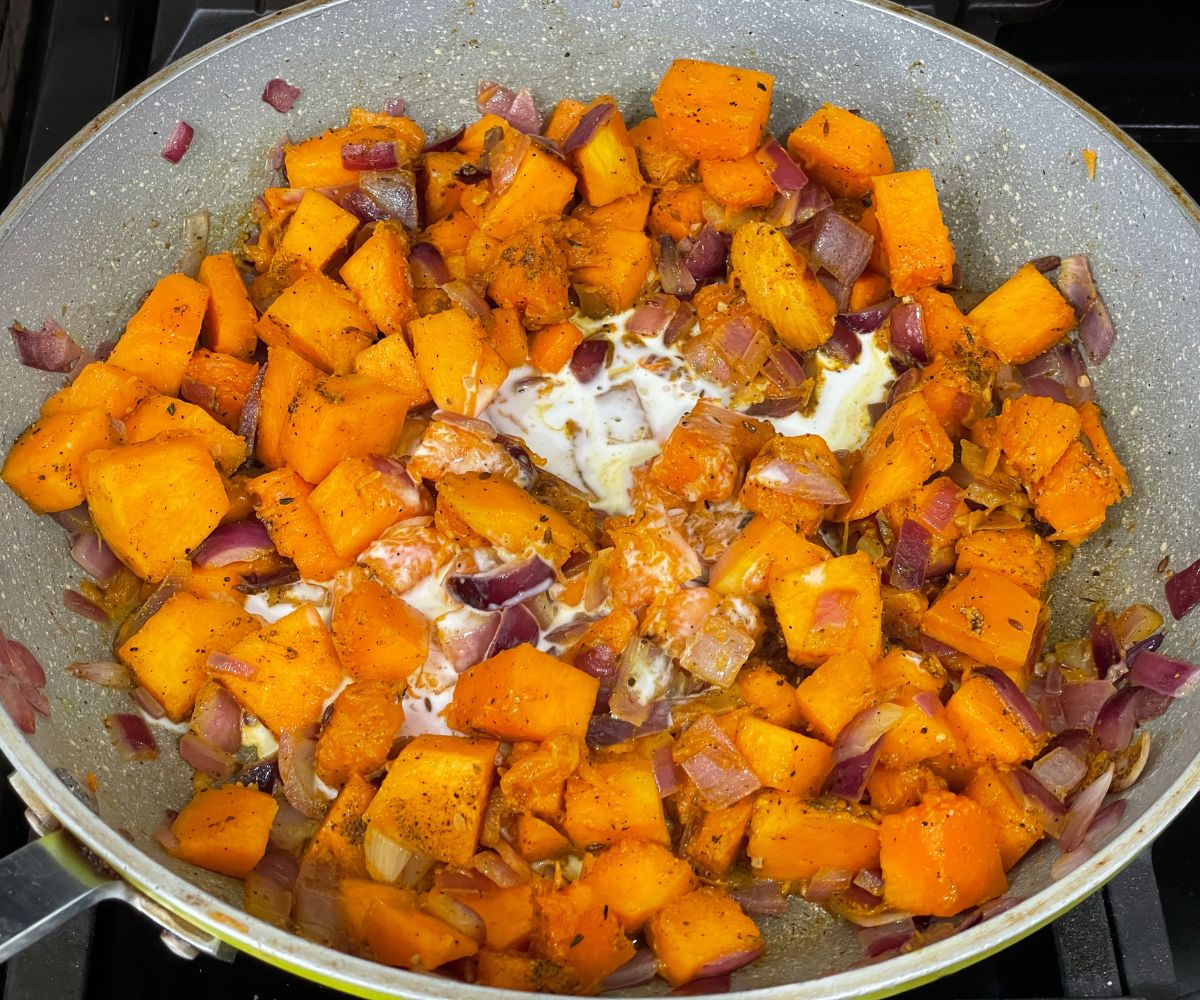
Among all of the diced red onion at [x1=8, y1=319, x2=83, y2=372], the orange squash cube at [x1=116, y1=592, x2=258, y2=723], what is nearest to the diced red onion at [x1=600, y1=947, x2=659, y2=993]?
the orange squash cube at [x1=116, y1=592, x2=258, y2=723]

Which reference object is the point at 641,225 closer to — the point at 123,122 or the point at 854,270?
the point at 854,270

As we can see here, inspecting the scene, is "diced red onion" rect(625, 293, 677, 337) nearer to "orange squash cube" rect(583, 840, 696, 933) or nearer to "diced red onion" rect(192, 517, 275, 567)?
"diced red onion" rect(192, 517, 275, 567)

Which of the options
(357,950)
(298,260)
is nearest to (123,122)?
(298,260)

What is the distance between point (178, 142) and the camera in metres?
2.15

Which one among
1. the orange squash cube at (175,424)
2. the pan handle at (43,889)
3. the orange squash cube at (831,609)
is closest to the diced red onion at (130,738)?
the pan handle at (43,889)

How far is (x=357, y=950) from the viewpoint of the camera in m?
1.57

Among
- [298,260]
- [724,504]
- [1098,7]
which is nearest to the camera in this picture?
[724,504]

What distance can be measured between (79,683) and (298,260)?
911 mm

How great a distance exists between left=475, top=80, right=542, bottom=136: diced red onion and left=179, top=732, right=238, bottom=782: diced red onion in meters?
1.39

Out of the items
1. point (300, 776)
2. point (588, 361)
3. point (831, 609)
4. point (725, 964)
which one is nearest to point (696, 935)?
point (725, 964)

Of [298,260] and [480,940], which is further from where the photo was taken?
[298,260]

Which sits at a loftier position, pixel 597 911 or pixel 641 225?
pixel 641 225

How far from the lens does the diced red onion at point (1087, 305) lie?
2.12m

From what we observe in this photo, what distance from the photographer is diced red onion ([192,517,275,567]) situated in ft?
6.30
